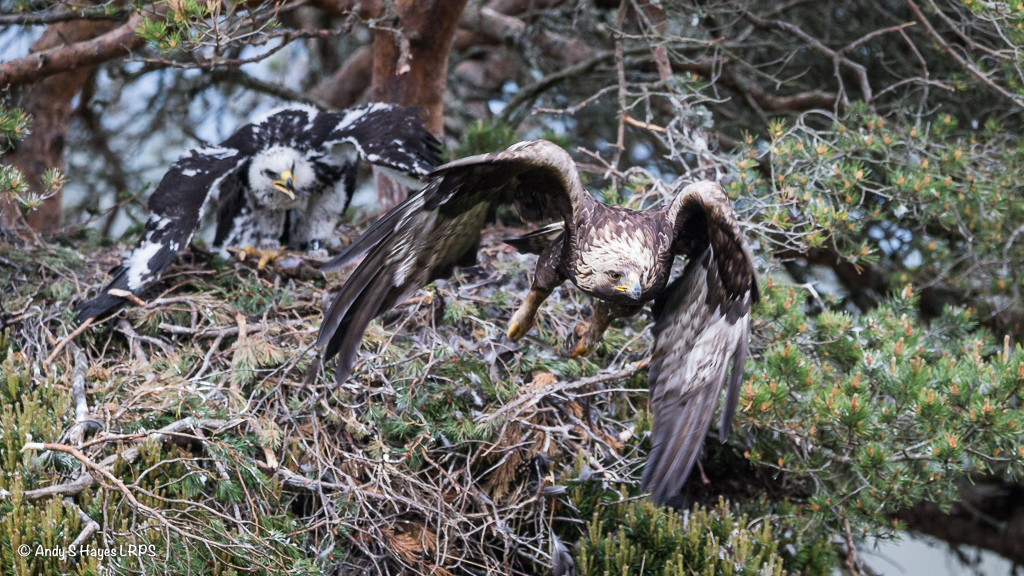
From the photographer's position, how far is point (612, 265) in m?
2.56

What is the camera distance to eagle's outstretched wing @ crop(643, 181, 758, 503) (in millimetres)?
2566

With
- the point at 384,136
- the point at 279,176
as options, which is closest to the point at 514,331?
the point at 384,136

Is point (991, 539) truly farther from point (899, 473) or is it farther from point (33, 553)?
point (33, 553)

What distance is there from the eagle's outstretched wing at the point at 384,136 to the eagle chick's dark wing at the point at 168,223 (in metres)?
0.51

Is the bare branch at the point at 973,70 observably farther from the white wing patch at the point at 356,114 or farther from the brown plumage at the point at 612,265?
the white wing patch at the point at 356,114

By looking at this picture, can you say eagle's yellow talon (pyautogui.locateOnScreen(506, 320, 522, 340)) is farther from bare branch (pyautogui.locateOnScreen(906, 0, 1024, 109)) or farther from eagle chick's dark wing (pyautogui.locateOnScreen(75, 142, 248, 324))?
bare branch (pyautogui.locateOnScreen(906, 0, 1024, 109))

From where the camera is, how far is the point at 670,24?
5.02 metres

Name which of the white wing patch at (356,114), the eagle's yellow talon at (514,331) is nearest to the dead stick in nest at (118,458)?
the eagle's yellow talon at (514,331)

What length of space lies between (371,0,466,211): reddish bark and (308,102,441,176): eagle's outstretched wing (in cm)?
43

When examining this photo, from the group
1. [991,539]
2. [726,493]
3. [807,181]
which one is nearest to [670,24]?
[807,181]

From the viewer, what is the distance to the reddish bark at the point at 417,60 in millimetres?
4785

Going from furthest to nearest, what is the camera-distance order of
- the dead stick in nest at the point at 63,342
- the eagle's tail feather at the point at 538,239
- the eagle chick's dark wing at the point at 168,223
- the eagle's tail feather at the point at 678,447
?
1. the eagle chick's dark wing at the point at 168,223
2. the dead stick in nest at the point at 63,342
3. the eagle's tail feather at the point at 538,239
4. the eagle's tail feather at the point at 678,447

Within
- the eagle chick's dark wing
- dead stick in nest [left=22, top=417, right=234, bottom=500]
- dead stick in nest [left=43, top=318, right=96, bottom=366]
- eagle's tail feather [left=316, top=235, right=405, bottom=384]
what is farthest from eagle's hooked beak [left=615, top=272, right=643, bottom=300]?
dead stick in nest [left=43, top=318, right=96, bottom=366]

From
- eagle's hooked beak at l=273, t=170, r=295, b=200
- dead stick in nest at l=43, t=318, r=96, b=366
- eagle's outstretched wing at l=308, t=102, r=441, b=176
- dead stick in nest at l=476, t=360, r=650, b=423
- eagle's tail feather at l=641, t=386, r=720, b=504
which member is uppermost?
eagle's outstretched wing at l=308, t=102, r=441, b=176
